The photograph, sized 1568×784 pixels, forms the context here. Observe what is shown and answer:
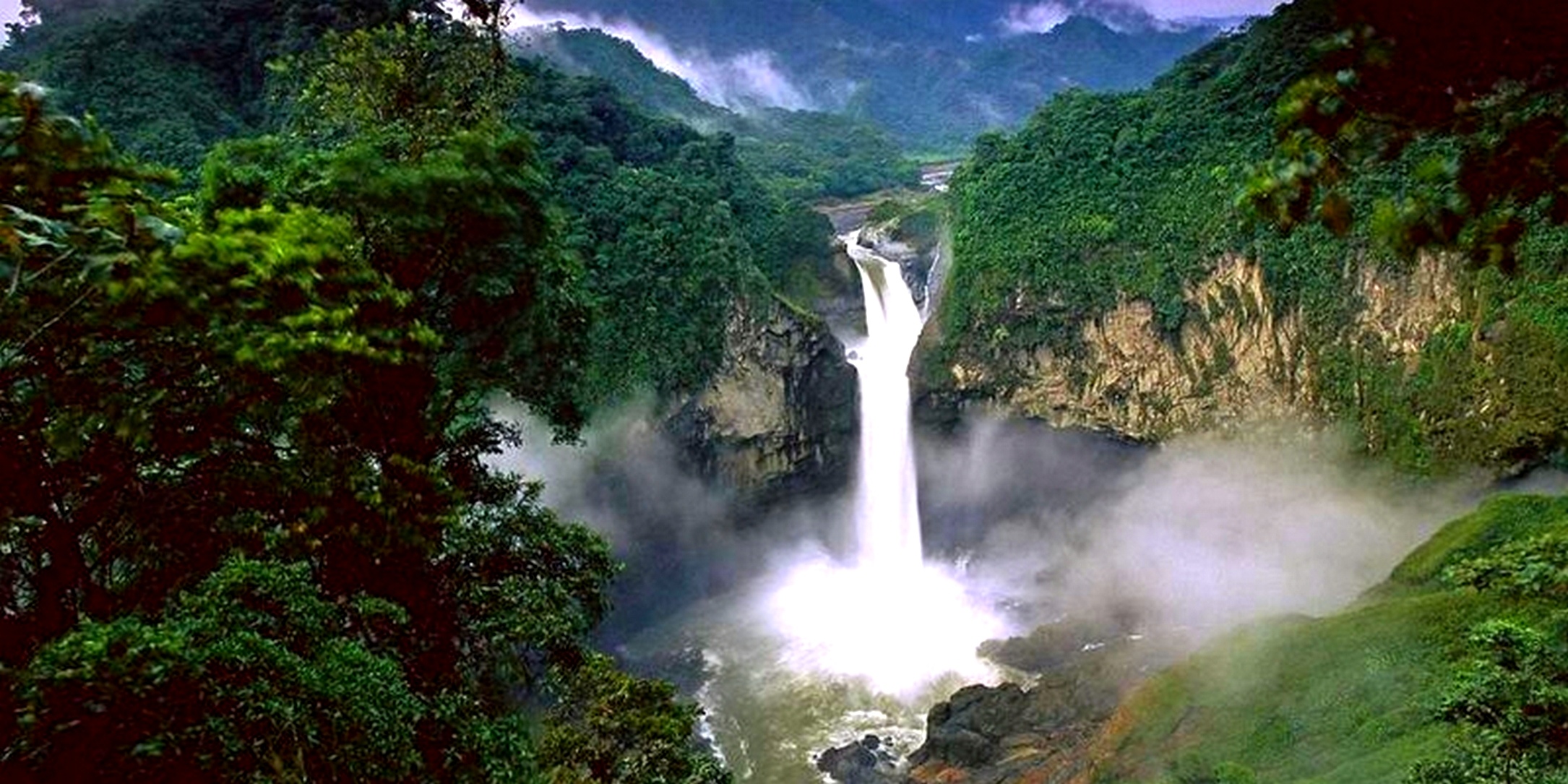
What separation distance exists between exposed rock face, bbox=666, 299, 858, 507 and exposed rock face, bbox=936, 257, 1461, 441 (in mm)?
4381

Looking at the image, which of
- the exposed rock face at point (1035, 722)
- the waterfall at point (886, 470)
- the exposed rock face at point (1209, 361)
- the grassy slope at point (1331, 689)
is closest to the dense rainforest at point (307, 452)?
the grassy slope at point (1331, 689)

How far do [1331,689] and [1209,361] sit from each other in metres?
14.5

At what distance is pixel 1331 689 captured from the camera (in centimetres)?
1605

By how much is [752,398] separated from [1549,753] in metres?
24.7

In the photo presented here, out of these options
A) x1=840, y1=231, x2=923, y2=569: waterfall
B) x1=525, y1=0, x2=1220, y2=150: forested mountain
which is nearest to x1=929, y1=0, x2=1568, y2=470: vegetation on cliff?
x1=840, y1=231, x2=923, y2=569: waterfall

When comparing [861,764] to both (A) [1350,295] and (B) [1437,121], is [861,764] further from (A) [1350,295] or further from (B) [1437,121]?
(B) [1437,121]

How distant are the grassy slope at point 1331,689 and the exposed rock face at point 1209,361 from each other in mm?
6830

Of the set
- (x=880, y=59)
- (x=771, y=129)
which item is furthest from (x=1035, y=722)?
(x=880, y=59)

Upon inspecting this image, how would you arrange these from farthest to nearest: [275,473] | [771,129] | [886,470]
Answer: [771,129], [886,470], [275,473]

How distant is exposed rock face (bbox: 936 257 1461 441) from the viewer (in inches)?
976

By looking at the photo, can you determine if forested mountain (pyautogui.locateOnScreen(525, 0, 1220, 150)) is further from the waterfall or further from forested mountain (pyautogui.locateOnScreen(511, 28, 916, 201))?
the waterfall

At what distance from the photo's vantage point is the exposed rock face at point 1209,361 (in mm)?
24797

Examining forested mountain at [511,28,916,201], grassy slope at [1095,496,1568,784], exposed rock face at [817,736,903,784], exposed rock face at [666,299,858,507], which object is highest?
forested mountain at [511,28,916,201]

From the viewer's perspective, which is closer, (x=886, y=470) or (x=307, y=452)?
(x=307, y=452)
